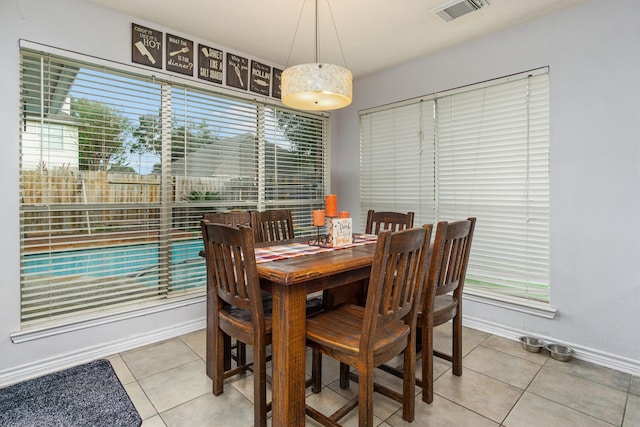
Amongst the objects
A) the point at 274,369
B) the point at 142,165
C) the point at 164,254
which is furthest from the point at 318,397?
the point at 142,165

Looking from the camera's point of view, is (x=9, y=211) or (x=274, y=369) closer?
(x=274, y=369)

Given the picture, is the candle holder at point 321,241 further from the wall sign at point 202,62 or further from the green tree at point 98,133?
the wall sign at point 202,62

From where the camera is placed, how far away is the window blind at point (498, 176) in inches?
108

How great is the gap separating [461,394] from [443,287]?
66 centimetres

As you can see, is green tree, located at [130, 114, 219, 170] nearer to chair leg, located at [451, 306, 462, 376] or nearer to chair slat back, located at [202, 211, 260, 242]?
chair slat back, located at [202, 211, 260, 242]

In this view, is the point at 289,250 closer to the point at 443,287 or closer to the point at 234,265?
the point at 234,265

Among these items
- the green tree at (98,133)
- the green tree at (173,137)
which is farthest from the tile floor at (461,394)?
the green tree at (173,137)

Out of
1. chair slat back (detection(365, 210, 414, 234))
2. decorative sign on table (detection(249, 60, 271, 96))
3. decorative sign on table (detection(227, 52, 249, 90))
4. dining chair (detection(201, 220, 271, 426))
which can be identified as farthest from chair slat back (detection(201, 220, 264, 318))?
decorative sign on table (detection(249, 60, 271, 96))

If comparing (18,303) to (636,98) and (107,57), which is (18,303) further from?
(636,98)

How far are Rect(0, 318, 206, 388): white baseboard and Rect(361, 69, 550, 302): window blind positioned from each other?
261 cm

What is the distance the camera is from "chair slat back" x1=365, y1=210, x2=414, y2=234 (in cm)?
293

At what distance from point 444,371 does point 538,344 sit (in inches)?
35.7

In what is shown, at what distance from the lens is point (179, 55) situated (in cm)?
294

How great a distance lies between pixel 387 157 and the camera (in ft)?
12.6
